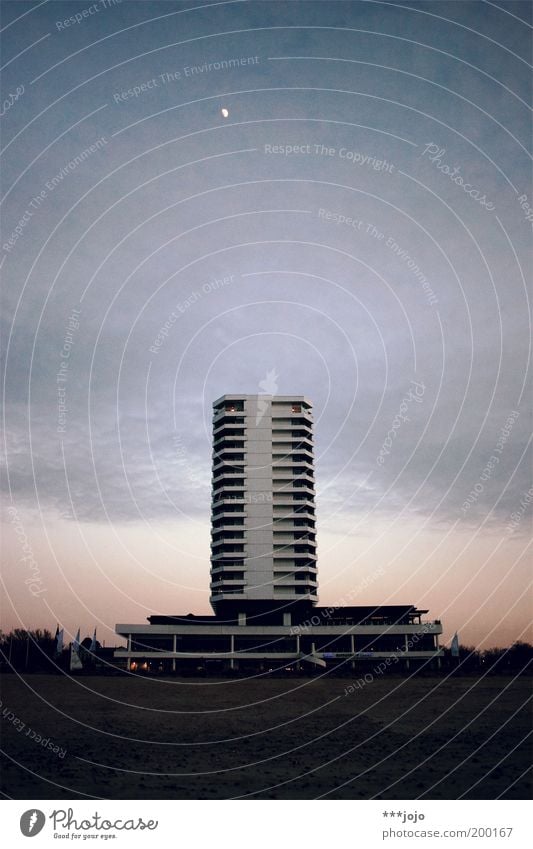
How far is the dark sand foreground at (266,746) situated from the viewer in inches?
640

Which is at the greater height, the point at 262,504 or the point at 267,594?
the point at 262,504

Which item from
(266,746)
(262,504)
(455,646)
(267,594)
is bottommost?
(266,746)

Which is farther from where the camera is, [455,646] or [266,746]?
[455,646]

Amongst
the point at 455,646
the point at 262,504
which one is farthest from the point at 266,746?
the point at 455,646

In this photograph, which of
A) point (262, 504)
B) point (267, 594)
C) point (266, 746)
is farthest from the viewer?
point (262, 504)

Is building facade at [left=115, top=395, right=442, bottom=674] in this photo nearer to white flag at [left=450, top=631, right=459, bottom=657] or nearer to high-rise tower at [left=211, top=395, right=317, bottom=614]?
high-rise tower at [left=211, top=395, right=317, bottom=614]

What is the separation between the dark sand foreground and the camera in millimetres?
Result: 16250

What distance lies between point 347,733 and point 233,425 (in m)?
77.8

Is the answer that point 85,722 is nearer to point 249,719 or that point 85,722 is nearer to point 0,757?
point 249,719

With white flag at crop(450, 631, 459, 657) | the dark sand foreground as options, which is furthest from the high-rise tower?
the dark sand foreground

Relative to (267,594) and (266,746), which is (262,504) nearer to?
(267,594)

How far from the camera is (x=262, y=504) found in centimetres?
9894

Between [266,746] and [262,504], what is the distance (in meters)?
75.9
